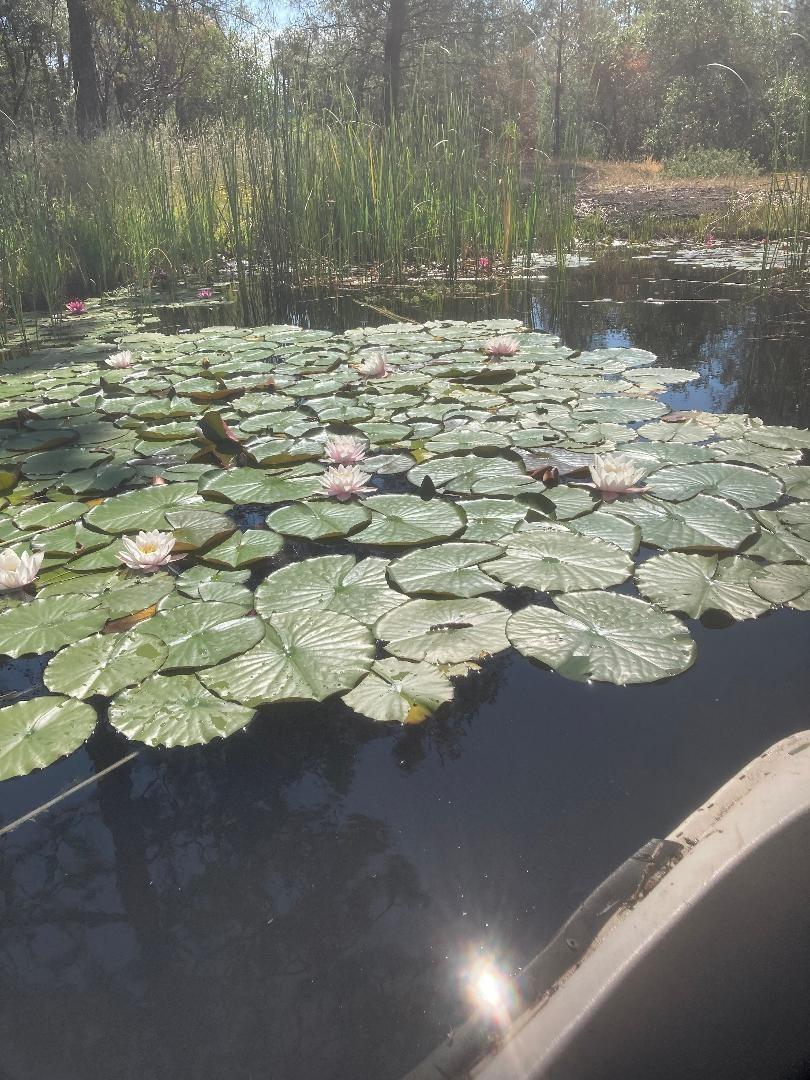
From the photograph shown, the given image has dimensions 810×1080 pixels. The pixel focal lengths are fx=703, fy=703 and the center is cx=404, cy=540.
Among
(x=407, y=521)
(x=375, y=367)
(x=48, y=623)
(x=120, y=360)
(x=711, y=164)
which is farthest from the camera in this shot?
(x=711, y=164)

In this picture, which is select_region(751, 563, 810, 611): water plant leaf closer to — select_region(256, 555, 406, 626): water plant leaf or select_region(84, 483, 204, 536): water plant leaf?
select_region(256, 555, 406, 626): water plant leaf

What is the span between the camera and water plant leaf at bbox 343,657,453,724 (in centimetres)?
95

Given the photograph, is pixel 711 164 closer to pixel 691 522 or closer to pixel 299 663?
pixel 691 522

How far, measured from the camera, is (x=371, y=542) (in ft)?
4.55

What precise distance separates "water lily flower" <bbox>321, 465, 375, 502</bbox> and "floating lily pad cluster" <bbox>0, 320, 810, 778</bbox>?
0.08 feet

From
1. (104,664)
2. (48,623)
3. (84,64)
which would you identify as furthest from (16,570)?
(84,64)

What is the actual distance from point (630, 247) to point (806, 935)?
6942 millimetres

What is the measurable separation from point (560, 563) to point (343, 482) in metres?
0.52

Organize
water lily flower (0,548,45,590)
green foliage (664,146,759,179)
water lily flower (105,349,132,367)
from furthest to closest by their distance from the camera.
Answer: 1. green foliage (664,146,759,179)
2. water lily flower (105,349,132,367)
3. water lily flower (0,548,45,590)

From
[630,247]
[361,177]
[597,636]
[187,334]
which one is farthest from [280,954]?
[630,247]

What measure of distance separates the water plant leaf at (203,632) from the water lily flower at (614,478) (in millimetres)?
794

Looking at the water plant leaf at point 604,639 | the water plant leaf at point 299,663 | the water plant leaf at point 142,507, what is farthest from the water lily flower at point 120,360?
the water plant leaf at point 604,639

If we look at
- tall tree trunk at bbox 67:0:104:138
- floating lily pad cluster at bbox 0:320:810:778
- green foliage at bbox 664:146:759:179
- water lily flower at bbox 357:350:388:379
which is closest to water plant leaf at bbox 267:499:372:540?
floating lily pad cluster at bbox 0:320:810:778

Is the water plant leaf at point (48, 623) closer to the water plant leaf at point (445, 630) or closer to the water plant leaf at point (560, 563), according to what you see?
the water plant leaf at point (445, 630)
